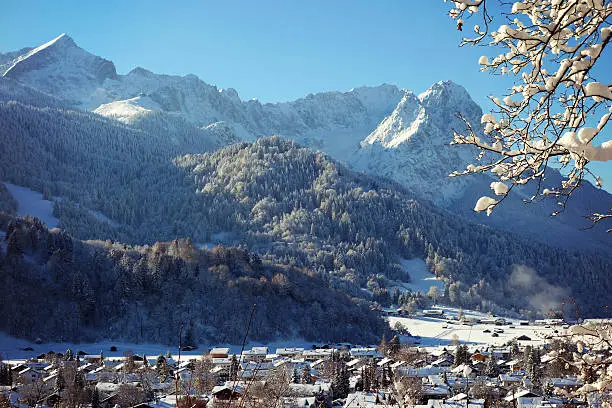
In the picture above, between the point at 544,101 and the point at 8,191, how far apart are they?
19551 cm

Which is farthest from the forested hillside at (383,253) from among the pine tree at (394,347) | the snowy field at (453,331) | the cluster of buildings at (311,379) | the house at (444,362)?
the cluster of buildings at (311,379)

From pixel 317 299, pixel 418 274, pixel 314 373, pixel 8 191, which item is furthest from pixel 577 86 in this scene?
pixel 8 191

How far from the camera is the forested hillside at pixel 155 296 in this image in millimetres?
82000

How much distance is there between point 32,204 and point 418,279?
12176 centimetres

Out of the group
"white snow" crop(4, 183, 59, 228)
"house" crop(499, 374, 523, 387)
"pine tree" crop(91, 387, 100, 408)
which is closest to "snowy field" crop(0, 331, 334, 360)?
"pine tree" crop(91, 387, 100, 408)

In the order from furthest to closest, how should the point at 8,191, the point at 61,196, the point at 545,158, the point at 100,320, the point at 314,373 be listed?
1. the point at 61,196
2. the point at 8,191
3. the point at 100,320
4. the point at 314,373
5. the point at 545,158

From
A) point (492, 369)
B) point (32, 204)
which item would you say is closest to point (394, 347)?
point (492, 369)

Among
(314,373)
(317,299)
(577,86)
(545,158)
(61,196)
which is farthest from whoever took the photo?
(61,196)

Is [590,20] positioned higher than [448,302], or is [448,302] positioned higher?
[590,20]

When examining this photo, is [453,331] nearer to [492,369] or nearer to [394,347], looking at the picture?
[394,347]

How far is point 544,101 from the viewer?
3688 mm

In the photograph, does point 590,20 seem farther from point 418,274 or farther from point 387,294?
point 418,274

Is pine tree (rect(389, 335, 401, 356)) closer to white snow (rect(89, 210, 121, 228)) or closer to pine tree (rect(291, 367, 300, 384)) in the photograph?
pine tree (rect(291, 367, 300, 384))

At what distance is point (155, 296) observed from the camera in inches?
3533
